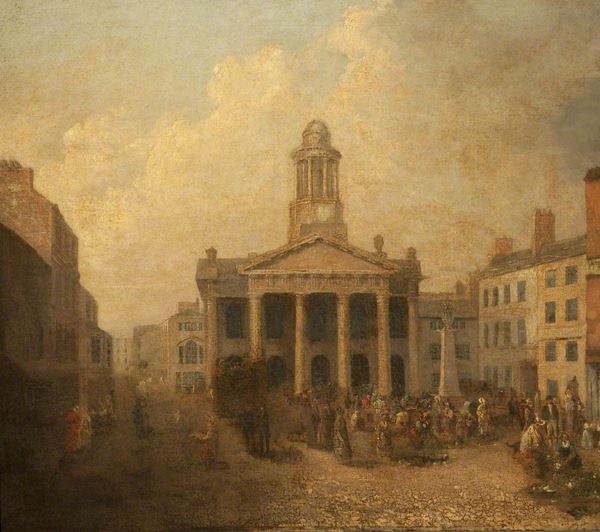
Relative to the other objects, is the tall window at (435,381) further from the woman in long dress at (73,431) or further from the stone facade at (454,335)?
the woman in long dress at (73,431)

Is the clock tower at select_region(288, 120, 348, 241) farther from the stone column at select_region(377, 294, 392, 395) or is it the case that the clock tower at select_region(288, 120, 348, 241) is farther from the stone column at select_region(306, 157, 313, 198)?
the stone column at select_region(377, 294, 392, 395)

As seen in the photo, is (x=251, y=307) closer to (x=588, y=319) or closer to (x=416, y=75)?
(x=416, y=75)

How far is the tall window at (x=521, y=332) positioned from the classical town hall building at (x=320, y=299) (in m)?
1.28

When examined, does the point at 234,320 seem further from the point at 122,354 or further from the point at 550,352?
the point at 550,352

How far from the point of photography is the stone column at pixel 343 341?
31.4 ft

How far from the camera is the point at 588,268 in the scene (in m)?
9.75

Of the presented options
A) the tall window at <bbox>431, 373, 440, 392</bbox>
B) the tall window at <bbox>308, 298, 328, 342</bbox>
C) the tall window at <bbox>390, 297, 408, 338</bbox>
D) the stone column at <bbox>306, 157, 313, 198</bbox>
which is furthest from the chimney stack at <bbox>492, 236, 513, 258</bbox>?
the stone column at <bbox>306, 157, 313, 198</bbox>

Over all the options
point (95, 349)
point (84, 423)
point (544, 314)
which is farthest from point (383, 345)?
point (84, 423)

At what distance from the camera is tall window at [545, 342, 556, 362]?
32.1 feet

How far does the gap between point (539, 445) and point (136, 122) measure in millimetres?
6168

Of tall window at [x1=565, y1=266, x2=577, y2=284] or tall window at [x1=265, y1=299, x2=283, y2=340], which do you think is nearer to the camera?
tall window at [x1=265, y1=299, x2=283, y2=340]

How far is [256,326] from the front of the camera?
31.3ft

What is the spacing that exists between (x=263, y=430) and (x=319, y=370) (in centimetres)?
99

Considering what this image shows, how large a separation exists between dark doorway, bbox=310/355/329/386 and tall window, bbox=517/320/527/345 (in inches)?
93.6
